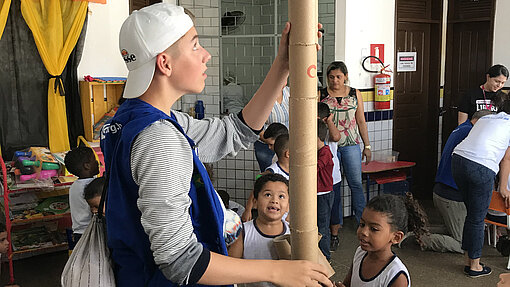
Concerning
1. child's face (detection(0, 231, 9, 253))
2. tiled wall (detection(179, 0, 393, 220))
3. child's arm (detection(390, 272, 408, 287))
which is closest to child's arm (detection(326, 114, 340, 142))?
tiled wall (detection(179, 0, 393, 220))

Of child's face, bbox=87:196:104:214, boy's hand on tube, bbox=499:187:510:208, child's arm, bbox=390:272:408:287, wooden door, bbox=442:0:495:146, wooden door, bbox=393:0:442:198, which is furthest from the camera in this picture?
wooden door, bbox=442:0:495:146

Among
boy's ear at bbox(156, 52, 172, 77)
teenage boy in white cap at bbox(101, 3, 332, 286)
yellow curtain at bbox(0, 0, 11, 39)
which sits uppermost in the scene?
yellow curtain at bbox(0, 0, 11, 39)

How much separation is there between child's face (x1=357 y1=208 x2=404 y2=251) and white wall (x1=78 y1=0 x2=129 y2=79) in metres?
3.13

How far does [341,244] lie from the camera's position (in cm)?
466

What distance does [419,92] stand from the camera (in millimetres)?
5973

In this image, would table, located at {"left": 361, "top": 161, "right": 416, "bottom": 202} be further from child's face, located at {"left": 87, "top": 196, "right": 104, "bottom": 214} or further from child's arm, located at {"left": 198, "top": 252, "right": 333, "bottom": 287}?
child's arm, located at {"left": 198, "top": 252, "right": 333, "bottom": 287}

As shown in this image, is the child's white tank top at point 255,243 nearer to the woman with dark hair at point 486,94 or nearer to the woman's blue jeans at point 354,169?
the woman's blue jeans at point 354,169

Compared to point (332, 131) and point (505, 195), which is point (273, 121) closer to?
point (332, 131)

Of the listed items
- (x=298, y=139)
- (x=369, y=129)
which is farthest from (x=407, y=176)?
(x=298, y=139)

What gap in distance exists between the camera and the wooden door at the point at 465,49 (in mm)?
5879

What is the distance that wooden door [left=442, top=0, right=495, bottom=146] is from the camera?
5.88 metres

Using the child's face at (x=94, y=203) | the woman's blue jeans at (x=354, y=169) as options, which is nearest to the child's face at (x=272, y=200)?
the child's face at (x=94, y=203)

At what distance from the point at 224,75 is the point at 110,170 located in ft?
15.1

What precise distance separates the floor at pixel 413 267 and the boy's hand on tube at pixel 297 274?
2895mm
